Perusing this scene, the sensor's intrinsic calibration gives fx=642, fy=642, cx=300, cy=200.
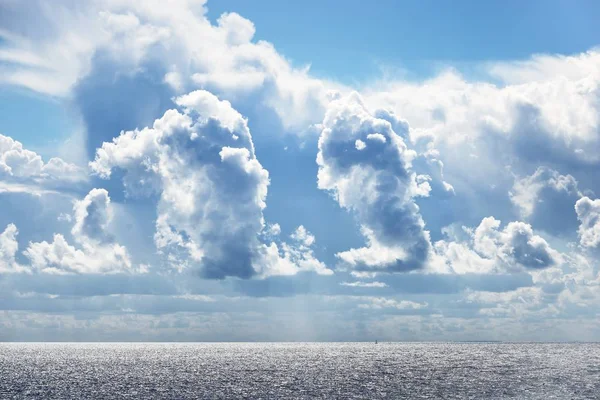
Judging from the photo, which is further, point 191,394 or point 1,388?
point 1,388

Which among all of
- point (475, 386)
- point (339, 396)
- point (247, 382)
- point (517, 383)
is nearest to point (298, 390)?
point (339, 396)

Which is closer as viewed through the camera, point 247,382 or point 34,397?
point 34,397

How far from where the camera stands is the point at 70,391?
416 feet

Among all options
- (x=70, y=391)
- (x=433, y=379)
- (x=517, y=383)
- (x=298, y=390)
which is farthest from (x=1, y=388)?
(x=517, y=383)

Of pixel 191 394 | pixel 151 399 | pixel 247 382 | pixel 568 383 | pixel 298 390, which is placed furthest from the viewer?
pixel 247 382

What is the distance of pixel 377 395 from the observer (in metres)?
116

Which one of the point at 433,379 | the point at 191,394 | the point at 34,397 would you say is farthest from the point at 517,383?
the point at 34,397

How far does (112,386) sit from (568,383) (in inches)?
3888

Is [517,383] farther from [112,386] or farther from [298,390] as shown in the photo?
[112,386]

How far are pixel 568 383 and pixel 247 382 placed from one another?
70.8 metres

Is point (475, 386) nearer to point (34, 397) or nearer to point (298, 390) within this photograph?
point (298, 390)

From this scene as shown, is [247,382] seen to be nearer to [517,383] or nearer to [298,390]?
[298,390]

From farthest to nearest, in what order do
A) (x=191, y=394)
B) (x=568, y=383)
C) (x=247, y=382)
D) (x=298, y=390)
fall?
(x=247, y=382) < (x=568, y=383) < (x=298, y=390) < (x=191, y=394)

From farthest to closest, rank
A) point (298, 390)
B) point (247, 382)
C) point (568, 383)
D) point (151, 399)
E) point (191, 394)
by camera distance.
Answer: point (247, 382)
point (568, 383)
point (298, 390)
point (191, 394)
point (151, 399)
